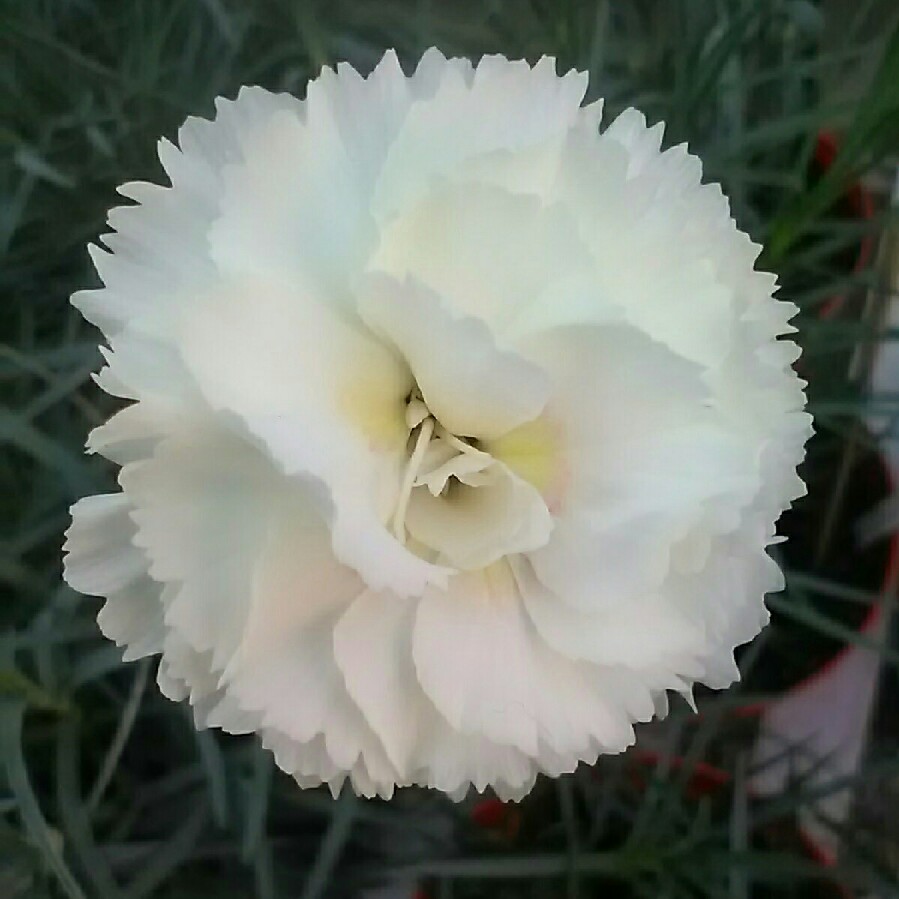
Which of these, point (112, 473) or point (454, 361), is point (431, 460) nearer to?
point (454, 361)

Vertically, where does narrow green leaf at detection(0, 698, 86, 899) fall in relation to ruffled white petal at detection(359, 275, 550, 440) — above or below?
below

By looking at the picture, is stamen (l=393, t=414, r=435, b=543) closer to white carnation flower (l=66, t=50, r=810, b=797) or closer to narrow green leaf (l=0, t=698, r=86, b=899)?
white carnation flower (l=66, t=50, r=810, b=797)

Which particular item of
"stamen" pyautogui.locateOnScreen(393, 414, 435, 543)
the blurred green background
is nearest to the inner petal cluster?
"stamen" pyautogui.locateOnScreen(393, 414, 435, 543)

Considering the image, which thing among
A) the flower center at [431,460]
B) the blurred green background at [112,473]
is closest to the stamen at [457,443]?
the flower center at [431,460]

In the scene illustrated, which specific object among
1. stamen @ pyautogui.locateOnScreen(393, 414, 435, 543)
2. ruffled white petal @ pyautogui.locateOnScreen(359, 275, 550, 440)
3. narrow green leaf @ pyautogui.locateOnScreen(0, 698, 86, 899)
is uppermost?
ruffled white petal @ pyautogui.locateOnScreen(359, 275, 550, 440)

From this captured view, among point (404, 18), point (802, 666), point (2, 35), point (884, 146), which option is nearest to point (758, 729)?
point (802, 666)

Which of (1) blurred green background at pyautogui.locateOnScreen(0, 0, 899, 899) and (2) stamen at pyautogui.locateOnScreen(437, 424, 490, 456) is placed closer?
(2) stamen at pyautogui.locateOnScreen(437, 424, 490, 456)
